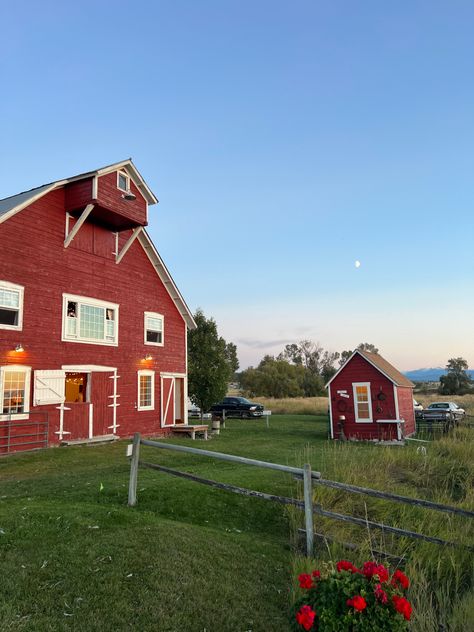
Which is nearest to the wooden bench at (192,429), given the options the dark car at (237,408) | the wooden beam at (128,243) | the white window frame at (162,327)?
the white window frame at (162,327)

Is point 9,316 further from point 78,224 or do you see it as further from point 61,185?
point 61,185

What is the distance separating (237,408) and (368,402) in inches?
536

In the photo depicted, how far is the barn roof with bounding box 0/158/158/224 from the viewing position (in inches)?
607

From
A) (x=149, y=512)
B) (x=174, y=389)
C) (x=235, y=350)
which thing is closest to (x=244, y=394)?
(x=235, y=350)

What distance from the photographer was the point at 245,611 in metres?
4.61

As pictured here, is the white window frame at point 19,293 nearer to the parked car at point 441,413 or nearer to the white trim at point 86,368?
the white trim at point 86,368

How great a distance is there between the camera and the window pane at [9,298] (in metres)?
14.9

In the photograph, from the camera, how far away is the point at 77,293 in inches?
693

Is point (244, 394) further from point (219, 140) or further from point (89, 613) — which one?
point (89, 613)

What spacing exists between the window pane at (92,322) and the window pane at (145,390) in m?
3.35

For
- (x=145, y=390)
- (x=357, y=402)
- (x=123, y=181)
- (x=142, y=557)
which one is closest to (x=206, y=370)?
(x=145, y=390)

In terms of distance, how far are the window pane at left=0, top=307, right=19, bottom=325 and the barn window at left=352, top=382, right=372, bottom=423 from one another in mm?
16787

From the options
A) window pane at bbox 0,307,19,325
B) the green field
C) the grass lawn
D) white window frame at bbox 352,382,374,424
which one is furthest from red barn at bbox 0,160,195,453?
white window frame at bbox 352,382,374,424

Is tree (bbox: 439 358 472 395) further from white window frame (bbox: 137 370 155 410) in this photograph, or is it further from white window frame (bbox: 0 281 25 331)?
white window frame (bbox: 0 281 25 331)
